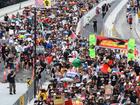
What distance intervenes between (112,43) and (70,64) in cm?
247

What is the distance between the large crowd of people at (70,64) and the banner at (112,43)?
81 cm

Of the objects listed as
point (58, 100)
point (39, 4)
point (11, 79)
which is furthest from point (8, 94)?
point (58, 100)

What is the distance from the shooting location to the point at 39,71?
31438 mm

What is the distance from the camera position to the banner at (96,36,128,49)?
31.8 metres

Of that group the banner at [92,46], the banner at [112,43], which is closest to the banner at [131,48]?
the banner at [112,43]

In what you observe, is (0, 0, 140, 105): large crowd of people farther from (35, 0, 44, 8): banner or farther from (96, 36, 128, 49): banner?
(35, 0, 44, 8): banner

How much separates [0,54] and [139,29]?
22.0m

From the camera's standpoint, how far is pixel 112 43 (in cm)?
3197

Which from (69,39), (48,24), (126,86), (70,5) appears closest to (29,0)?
(70,5)

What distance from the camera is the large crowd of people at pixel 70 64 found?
2689 cm

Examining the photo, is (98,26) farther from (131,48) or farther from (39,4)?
(39,4)

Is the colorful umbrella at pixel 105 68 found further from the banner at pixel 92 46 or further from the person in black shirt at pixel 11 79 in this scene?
the person in black shirt at pixel 11 79

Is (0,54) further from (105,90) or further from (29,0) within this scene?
(29,0)

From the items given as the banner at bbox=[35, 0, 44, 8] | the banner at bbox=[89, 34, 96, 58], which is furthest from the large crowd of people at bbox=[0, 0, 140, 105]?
the banner at bbox=[35, 0, 44, 8]
